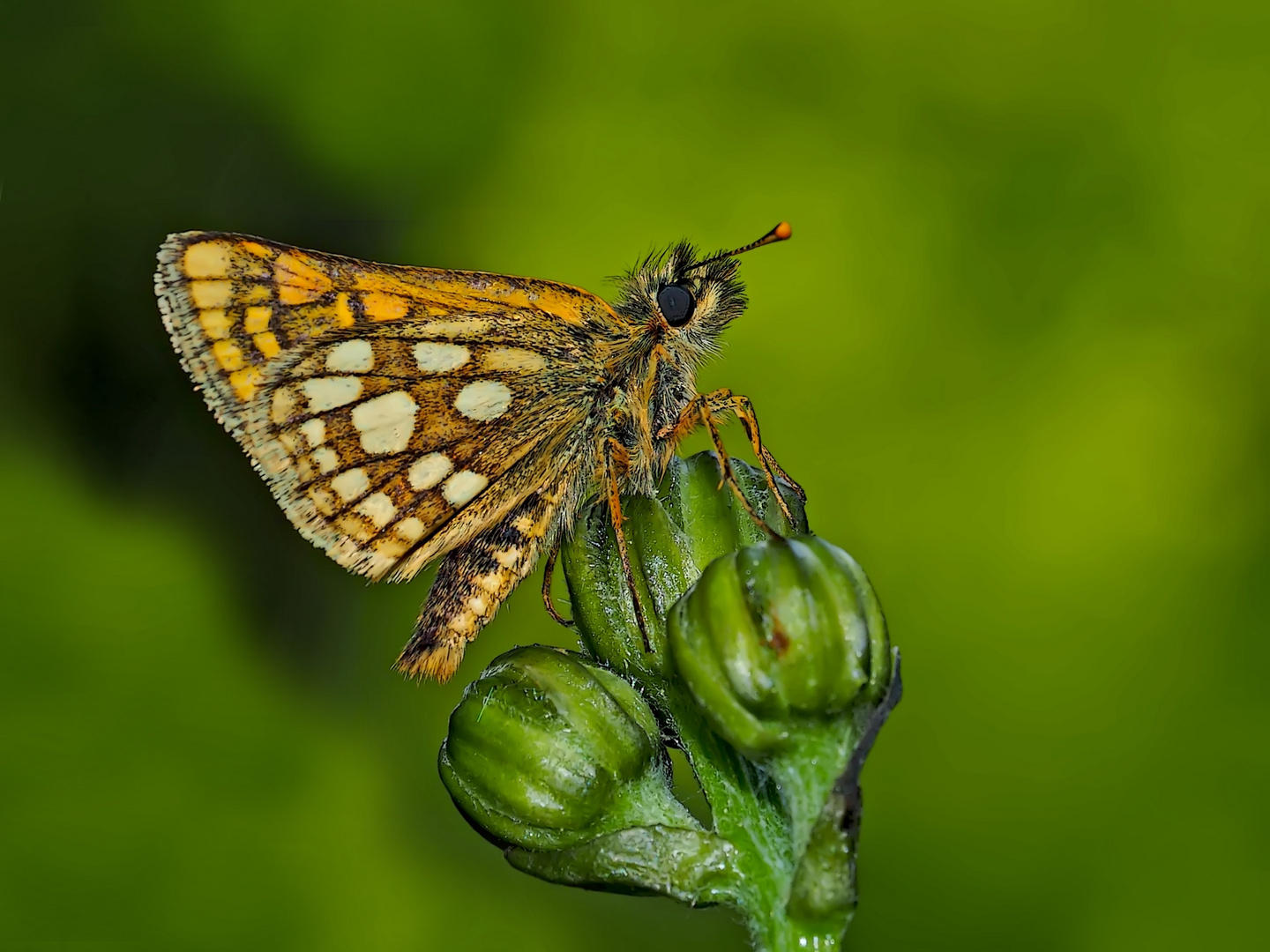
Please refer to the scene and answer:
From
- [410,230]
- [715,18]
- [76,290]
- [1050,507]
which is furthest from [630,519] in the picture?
[76,290]

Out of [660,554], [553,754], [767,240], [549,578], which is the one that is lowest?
[553,754]

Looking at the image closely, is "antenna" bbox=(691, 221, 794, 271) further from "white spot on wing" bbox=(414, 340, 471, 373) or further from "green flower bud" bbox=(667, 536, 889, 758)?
"green flower bud" bbox=(667, 536, 889, 758)

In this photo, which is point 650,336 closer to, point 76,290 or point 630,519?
point 630,519

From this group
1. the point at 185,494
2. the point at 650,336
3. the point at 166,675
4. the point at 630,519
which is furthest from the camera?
the point at 185,494

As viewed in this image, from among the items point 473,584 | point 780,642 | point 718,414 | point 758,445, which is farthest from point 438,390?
point 780,642

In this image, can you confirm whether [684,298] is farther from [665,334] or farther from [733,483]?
[733,483]

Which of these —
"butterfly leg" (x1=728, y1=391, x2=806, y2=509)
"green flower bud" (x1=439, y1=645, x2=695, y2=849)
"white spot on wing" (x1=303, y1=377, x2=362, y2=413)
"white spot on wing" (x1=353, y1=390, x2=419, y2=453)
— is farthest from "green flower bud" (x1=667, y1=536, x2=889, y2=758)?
"white spot on wing" (x1=303, y1=377, x2=362, y2=413)

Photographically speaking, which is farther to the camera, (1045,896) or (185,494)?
(185,494)
